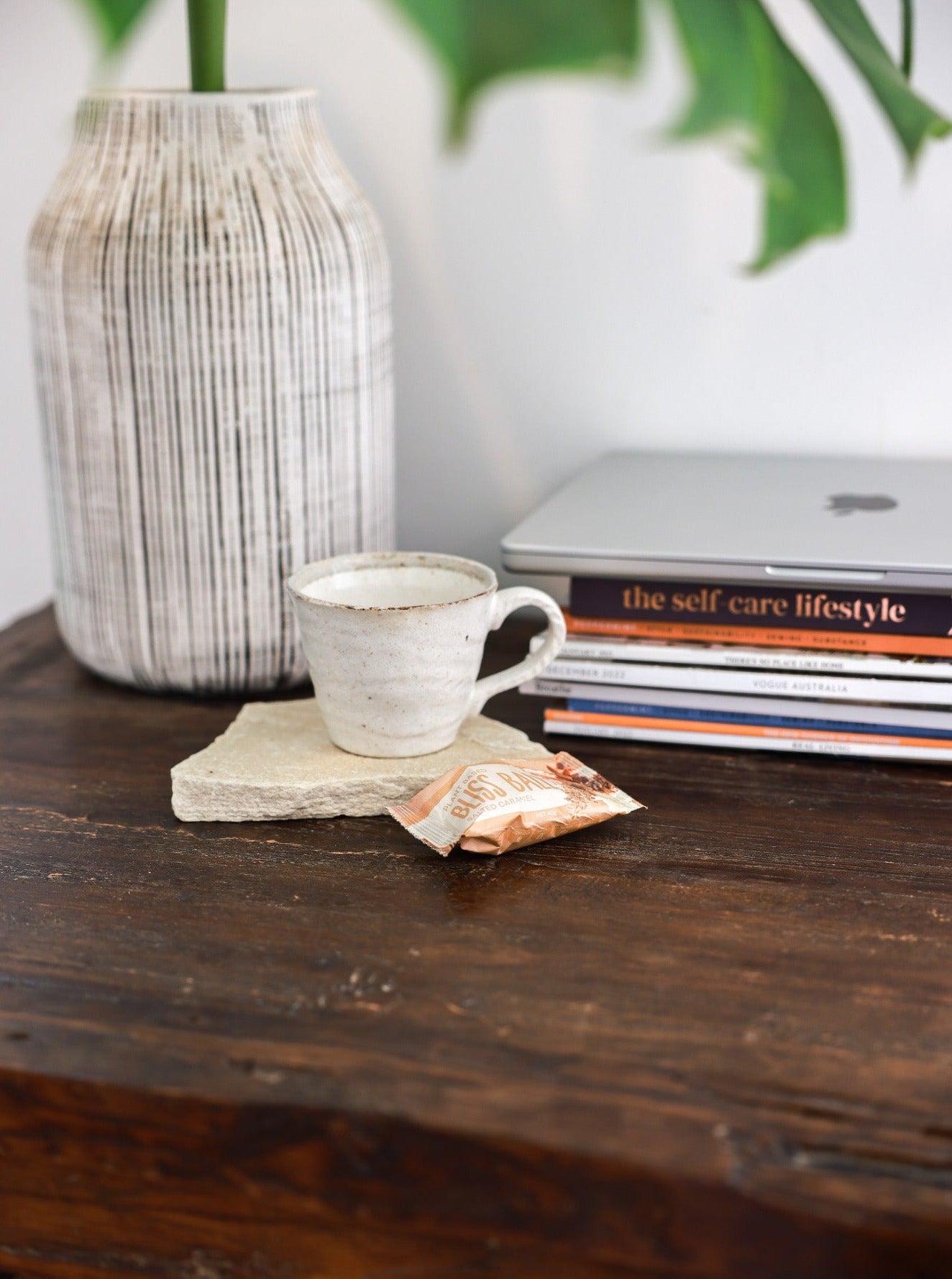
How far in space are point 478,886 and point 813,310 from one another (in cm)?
51

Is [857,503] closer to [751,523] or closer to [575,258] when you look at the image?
[751,523]

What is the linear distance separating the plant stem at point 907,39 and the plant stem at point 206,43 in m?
0.43

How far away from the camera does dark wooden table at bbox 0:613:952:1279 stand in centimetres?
37

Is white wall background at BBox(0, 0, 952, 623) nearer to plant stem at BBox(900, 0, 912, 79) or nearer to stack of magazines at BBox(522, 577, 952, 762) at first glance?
plant stem at BBox(900, 0, 912, 79)

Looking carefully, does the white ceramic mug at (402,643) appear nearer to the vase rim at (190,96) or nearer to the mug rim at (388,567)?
the mug rim at (388,567)

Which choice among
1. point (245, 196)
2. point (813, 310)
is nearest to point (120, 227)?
point (245, 196)

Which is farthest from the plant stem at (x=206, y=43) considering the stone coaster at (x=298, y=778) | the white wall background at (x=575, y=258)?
the stone coaster at (x=298, y=778)

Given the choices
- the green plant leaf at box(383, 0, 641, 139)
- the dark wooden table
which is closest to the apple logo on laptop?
the dark wooden table

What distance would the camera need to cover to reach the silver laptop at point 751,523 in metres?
0.64

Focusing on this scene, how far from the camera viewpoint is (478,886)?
0.53 m

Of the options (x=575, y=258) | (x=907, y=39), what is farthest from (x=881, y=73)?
(x=575, y=258)

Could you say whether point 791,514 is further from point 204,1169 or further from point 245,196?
point 204,1169

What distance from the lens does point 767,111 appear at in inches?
31.7

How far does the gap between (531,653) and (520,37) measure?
45cm
